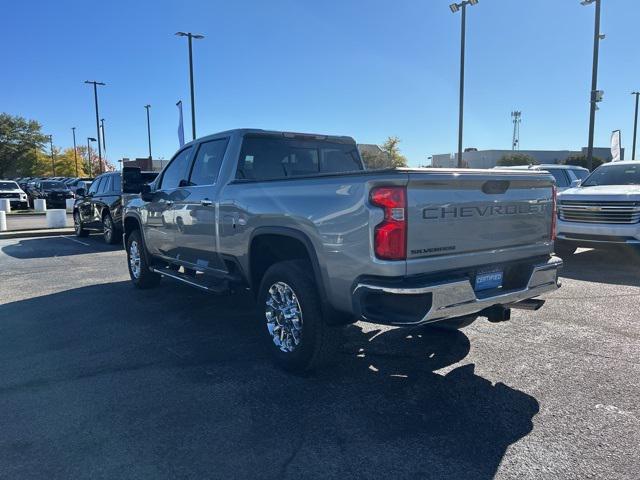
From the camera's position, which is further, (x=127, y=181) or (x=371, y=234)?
(x=127, y=181)

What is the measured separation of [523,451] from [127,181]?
10.8m

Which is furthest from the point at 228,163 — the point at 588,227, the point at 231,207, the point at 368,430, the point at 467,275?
the point at 588,227

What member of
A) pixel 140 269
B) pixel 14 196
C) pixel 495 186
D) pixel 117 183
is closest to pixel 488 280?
pixel 495 186

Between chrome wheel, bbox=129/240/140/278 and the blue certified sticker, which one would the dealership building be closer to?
chrome wheel, bbox=129/240/140/278

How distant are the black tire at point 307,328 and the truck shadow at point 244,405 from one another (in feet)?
0.55

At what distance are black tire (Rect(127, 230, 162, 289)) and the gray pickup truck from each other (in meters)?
1.86

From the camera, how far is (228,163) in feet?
17.1

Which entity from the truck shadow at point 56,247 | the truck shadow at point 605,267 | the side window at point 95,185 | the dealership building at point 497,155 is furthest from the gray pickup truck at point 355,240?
the dealership building at point 497,155

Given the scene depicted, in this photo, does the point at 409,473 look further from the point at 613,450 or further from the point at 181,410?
the point at 181,410

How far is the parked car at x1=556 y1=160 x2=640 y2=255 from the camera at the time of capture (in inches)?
327

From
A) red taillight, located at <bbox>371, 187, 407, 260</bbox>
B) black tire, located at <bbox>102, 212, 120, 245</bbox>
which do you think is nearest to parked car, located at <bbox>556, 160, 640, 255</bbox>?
red taillight, located at <bbox>371, 187, 407, 260</bbox>

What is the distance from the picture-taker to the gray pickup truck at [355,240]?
10.9 ft

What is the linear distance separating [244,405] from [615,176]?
9106 mm

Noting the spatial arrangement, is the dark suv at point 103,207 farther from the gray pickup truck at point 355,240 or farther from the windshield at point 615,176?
the windshield at point 615,176
